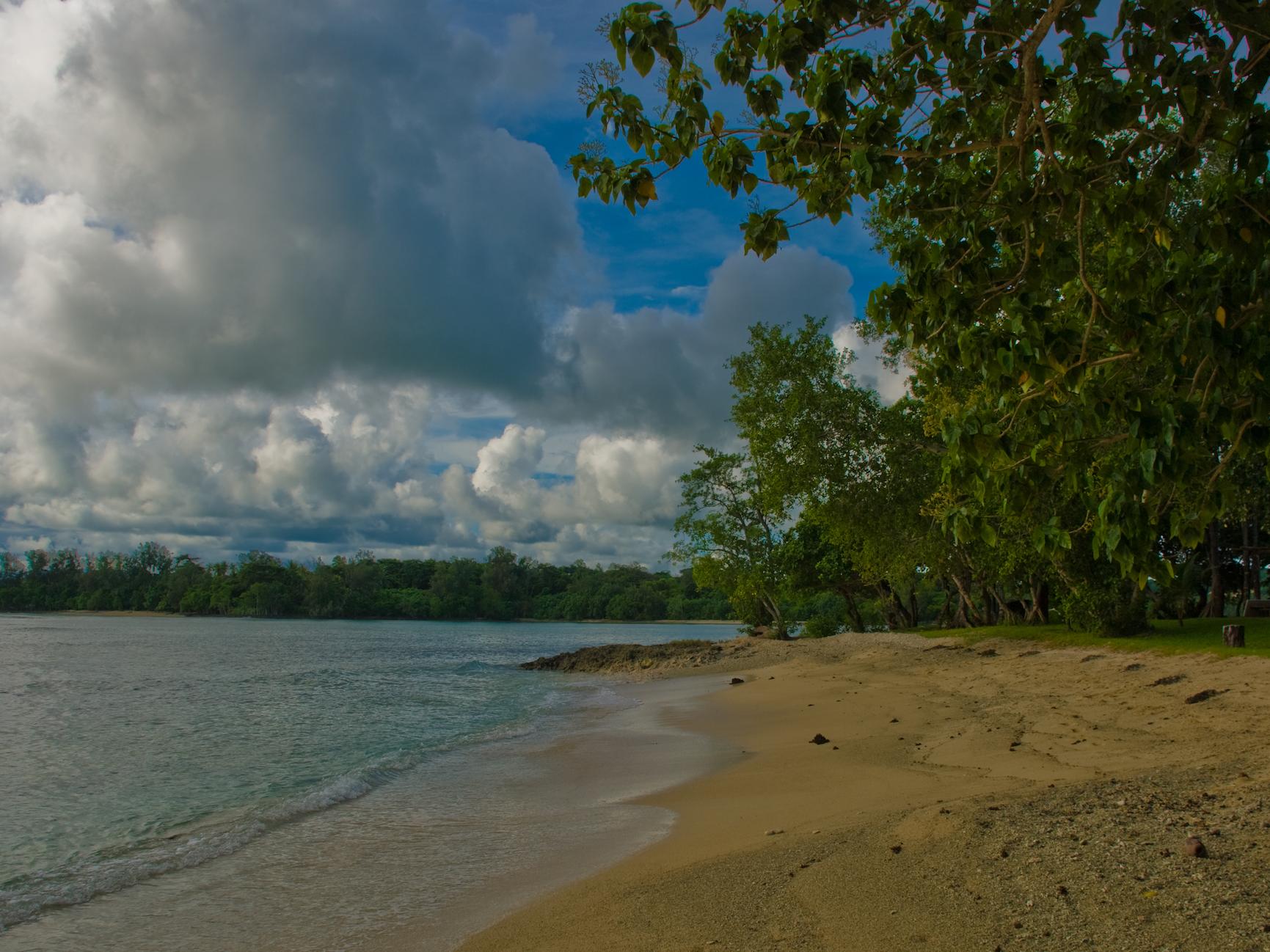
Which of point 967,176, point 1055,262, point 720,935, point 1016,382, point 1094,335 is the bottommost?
point 720,935

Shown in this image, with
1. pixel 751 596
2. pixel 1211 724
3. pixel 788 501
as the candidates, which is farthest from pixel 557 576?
pixel 1211 724

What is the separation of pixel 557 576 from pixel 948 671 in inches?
6542

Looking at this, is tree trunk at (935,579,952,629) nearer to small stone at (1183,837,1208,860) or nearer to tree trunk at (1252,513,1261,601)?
tree trunk at (1252,513,1261,601)

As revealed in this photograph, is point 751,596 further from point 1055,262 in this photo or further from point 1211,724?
point 1055,262

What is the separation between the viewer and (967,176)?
5141mm

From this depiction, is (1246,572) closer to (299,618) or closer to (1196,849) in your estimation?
(1196,849)

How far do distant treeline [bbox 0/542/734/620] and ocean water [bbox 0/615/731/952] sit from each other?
116 metres

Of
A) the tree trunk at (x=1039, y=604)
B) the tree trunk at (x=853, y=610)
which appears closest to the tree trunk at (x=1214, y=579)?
the tree trunk at (x=1039, y=604)

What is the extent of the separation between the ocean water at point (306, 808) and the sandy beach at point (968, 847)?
0.92 meters

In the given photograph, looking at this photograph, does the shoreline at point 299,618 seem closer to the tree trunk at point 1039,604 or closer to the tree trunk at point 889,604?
the tree trunk at point 889,604

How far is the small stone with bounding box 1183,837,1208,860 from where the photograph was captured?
4.87 meters

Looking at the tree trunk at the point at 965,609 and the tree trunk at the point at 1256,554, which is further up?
the tree trunk at the point at 1256,554

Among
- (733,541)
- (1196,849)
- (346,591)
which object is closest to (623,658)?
(733,541)

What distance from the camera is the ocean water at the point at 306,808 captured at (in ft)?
21.7
